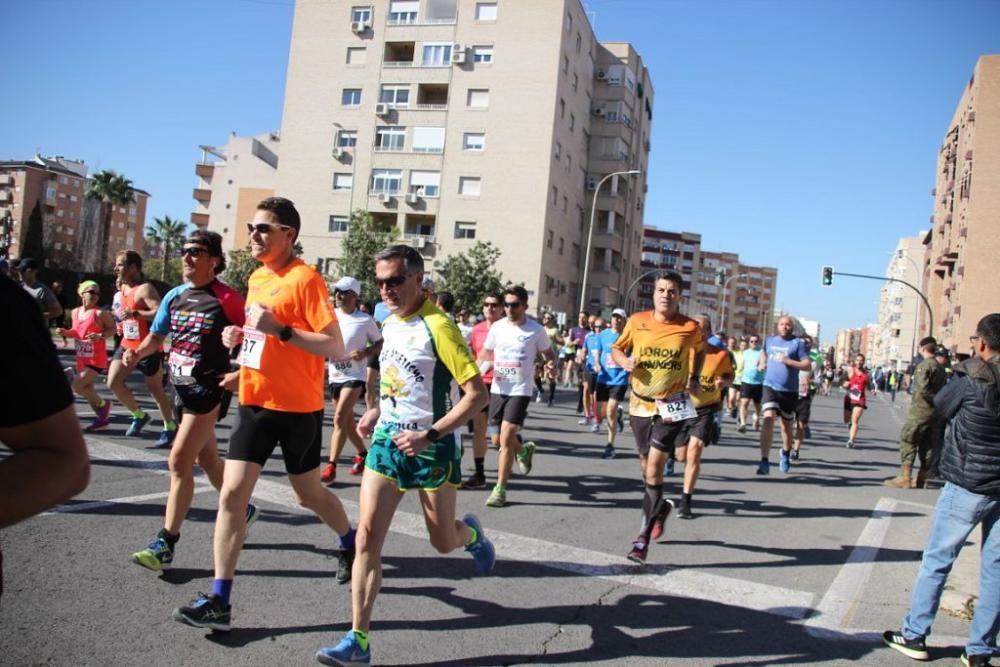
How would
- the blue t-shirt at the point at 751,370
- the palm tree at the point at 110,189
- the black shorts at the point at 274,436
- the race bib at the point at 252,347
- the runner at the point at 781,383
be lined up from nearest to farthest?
the black shorts at the point at 274,436 → the race bib at the point at 252,347 → the runner at the point at 781,383 → the blue t-shirt at the point at 751,370 → the palm tree at the point at 110,189

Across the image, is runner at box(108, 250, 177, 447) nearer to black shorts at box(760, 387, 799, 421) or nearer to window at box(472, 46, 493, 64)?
black shorts at box(760, 387, 799, 421)

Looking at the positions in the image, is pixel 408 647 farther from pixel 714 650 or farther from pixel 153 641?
pixel 714 650

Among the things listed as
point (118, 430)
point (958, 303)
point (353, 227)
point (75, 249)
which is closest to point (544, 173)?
point (353, 227)

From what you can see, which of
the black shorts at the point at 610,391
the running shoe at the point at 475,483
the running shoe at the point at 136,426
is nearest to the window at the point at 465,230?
the black shorts at the point at 610,391

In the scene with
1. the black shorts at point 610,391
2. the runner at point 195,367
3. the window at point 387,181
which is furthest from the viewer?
Result: the window at point 387,181

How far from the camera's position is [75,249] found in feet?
276

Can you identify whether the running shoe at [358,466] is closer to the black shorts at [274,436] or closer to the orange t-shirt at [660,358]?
the orange t-shirt at [660,358]

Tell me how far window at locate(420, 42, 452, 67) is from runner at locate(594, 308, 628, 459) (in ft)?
134

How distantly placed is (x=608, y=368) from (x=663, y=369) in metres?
6.12

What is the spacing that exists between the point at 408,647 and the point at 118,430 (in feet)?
22.6

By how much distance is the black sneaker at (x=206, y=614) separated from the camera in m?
3.58

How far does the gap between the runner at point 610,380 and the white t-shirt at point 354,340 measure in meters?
4.58

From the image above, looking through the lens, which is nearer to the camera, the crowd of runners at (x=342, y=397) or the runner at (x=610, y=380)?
the crowd of runners at (x=342, y=397)

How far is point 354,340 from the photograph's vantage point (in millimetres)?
7324
